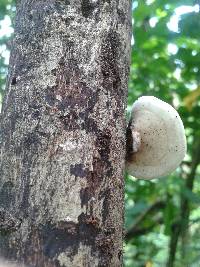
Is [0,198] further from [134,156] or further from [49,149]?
[134,156]

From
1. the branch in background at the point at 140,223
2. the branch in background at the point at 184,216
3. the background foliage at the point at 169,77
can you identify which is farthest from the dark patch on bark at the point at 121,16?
the branch in background at the point at 140,223

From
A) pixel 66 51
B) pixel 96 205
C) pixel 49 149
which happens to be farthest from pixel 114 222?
pixel 66 51

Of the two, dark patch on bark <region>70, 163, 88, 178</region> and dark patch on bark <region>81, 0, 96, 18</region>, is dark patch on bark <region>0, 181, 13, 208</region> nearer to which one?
dark patch on bark <region>70, 163, 88, 178</region>

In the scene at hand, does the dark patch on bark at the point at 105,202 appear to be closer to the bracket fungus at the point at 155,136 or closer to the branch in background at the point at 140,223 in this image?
the bracket fungus at the point at 155,136

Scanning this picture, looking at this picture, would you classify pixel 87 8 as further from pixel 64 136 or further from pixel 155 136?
pixel 155 136

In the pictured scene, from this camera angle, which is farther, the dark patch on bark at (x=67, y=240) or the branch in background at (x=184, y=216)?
the branch in background at (x=184, y=216)

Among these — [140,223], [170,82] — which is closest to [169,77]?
[170,82]
